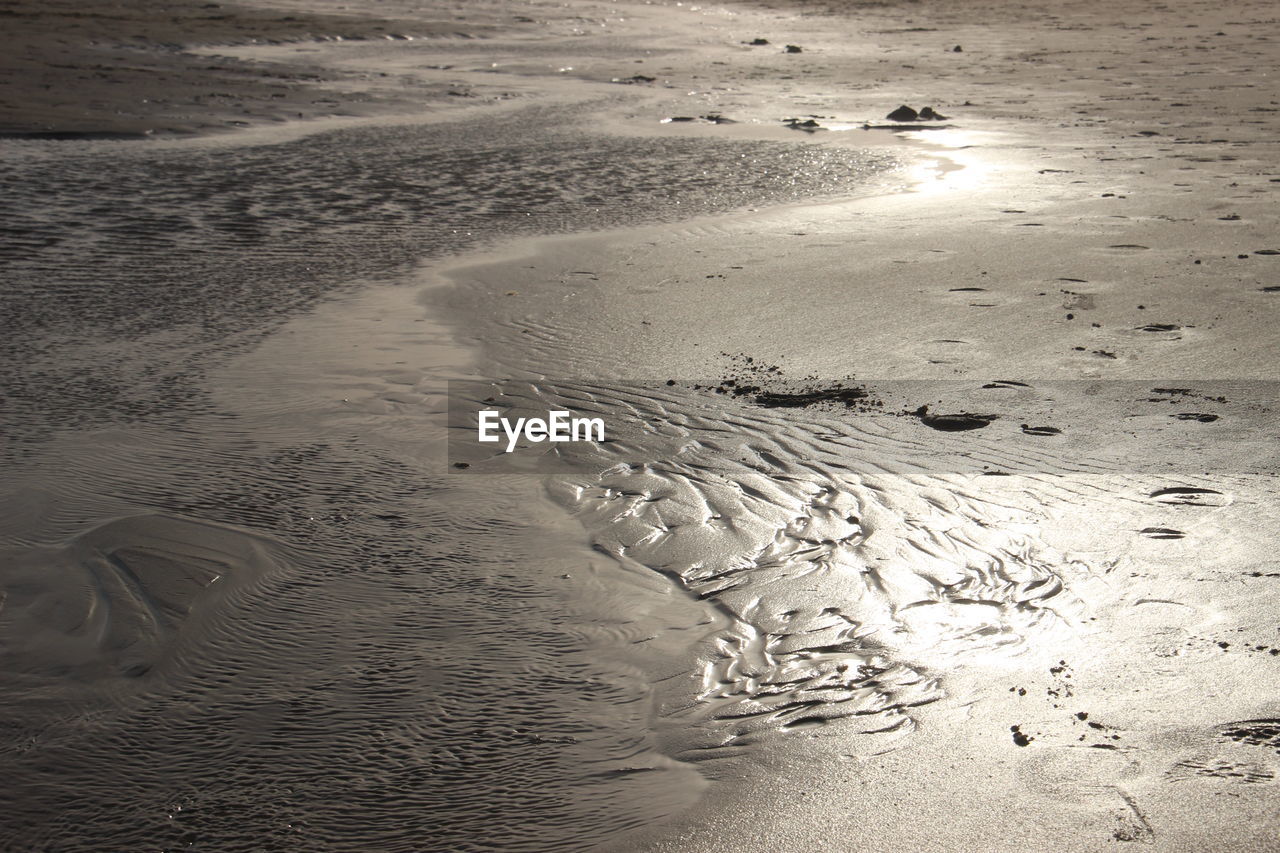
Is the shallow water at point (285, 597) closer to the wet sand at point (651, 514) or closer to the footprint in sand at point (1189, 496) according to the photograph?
the wet sand at point (651, 514)

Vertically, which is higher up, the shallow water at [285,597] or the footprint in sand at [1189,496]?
the footprint in sand at [1189,496]

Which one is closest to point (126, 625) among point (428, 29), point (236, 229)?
point (236, 229)

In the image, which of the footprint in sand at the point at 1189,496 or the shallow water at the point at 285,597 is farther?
the footprint in sand at the point at 1189,496

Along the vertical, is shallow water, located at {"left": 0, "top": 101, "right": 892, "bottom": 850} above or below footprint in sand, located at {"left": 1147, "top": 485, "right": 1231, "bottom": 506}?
below

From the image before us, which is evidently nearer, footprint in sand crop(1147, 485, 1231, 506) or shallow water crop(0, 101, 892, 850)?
shallow water crop(0, 101, 892, 850)

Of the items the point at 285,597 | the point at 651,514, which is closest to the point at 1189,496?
the point at 651,514

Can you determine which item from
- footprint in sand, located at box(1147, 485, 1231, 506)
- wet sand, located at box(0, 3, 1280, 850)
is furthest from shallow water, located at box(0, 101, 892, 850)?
footprint in sand, located at box(1147, 485, 1231, 506)

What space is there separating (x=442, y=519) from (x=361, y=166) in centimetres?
539

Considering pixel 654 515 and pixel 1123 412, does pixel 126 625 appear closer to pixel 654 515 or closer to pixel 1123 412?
pixel 654 515

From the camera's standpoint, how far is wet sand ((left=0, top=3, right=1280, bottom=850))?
2.17 metres

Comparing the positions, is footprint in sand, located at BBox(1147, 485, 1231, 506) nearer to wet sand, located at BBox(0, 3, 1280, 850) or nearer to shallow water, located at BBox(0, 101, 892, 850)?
→ wet sand, located at BBox(0, 3, 1280, 850)

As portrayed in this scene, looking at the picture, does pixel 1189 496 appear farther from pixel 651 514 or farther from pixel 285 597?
pixel 285 597

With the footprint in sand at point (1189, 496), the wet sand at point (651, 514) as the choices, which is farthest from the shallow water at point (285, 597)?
the footprint in sand at point (1189, 496)

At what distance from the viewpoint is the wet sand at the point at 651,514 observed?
7.12 ft
